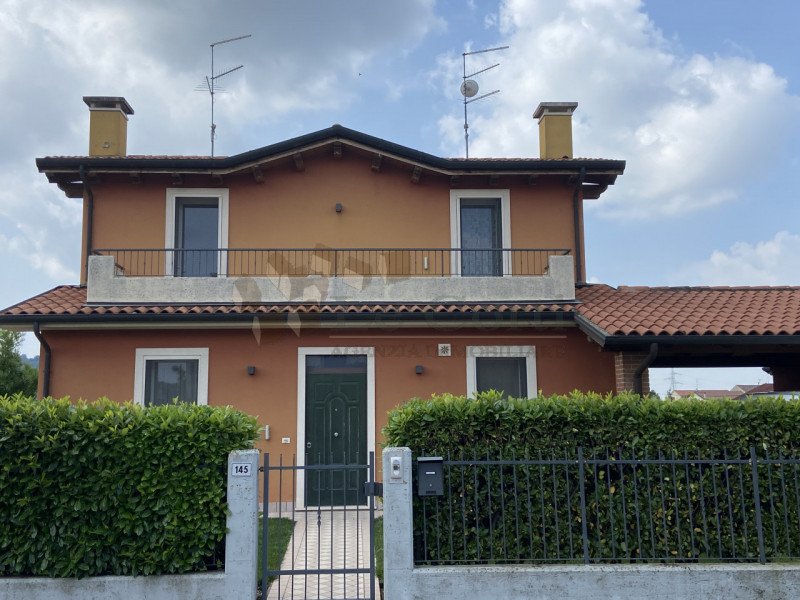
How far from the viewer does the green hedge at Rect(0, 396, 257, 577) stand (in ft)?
19.8

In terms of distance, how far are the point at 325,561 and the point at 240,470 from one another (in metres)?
1.93

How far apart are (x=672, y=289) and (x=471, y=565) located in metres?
8.20

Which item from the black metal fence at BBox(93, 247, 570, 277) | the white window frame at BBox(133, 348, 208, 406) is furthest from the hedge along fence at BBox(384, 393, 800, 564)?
the black metal fence at BBox(93, 247, 570, 277)

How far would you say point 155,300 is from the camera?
11.4 metres

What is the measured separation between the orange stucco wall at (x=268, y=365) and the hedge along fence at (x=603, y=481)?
461 cm

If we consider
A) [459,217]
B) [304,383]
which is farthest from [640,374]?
[304,383]

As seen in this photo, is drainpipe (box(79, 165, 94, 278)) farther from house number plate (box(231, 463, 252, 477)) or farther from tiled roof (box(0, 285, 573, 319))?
house number plate (box(231, 463, 252, 477))

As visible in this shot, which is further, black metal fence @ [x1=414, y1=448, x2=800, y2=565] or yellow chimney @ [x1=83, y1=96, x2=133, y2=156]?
yellow chimney @ [x1=83, y1=96, x2=133, y2=156]

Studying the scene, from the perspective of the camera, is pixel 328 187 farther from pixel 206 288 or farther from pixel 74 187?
pixel 74 187

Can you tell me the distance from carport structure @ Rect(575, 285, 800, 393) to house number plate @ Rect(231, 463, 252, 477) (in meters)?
5.66

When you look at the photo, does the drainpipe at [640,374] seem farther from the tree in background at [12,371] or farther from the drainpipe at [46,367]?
the tree in background at [12,371]

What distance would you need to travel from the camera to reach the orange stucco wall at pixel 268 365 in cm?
1110

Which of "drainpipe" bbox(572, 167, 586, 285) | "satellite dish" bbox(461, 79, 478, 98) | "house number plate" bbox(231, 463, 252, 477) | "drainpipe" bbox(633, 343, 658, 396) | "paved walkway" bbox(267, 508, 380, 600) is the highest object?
"satellite dish" bbox(461, 79, 478, 98)

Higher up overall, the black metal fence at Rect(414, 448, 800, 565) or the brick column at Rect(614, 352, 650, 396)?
the brick column at Rect(614, 352, 650, 396)
